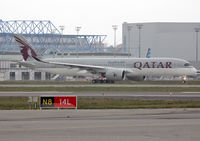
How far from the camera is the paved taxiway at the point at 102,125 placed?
53.5 feet

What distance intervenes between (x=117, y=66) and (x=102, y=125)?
1863 inches

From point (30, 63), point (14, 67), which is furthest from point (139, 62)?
point (14, 67)

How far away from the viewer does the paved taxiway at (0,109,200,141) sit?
16.3 metres

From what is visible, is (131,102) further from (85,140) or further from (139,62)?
(139,62)

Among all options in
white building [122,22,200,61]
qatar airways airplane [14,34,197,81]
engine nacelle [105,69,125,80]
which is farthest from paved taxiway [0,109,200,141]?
white building [122,22,200,61]

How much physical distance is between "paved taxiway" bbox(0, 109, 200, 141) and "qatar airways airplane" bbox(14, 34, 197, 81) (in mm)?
38187

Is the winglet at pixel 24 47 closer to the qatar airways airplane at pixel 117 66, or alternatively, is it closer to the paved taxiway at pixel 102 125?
the qatar airways airplane at pixel 117 66

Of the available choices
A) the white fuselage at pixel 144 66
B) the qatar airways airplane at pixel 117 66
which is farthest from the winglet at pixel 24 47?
the white fuselage at pixel 144 66

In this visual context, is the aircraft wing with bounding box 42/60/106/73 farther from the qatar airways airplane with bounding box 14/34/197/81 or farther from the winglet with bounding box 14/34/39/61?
the winglet with bounding box 14/34/39/61

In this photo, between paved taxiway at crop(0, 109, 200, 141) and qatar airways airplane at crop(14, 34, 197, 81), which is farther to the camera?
qatar airways airplane at crop(14, 34, 197, 81)

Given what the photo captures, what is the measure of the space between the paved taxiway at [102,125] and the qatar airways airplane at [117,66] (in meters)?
38.2

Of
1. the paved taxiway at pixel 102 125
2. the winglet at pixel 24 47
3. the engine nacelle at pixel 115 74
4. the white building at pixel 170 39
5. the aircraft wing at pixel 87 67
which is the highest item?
the white building at pixel 170 39

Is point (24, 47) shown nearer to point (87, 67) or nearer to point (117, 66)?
point (87, 67)

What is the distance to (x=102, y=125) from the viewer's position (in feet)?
63.6
